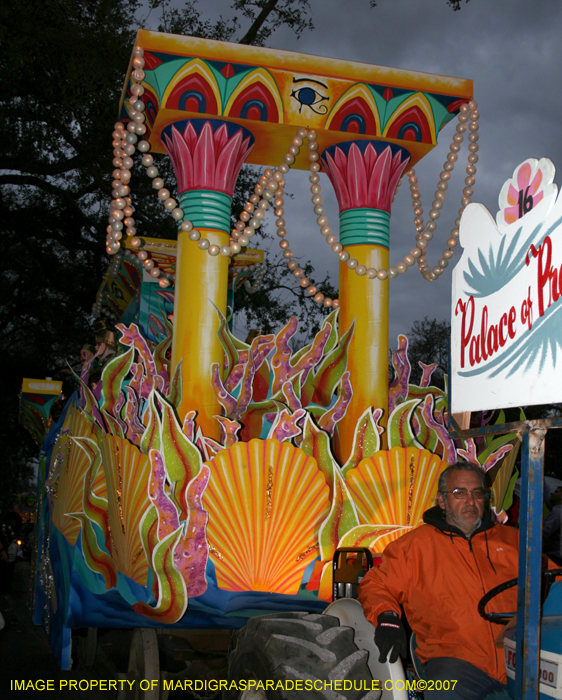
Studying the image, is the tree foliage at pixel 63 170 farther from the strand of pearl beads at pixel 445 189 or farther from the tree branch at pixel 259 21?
the strand of pearl beads at pixel 445 189

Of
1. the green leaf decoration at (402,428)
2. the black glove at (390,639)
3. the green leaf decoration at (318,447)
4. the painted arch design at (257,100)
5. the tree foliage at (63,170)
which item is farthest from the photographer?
the tree foliage at (63,170)

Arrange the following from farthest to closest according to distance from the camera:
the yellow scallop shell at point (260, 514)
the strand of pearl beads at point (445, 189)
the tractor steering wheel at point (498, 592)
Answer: the strand of pearl beads at point (445, 189) → the yellow scallop shell at point (260, 514) → the tractor steering wheel at point (498, 592)

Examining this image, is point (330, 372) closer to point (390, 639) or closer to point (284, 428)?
point (284, 428)

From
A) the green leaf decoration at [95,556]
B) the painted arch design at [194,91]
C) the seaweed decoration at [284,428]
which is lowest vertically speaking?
the green leaf decoration at [95,556]

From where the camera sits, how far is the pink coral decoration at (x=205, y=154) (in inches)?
221

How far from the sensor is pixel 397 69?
588 cm

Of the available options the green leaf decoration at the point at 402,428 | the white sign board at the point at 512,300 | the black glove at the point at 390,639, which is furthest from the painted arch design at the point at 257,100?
the black glove at the point at 390,639

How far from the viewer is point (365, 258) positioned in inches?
234

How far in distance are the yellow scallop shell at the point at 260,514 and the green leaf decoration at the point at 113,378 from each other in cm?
96

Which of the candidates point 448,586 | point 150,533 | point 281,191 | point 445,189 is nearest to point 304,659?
point 448,586

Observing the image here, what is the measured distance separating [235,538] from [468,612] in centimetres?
180

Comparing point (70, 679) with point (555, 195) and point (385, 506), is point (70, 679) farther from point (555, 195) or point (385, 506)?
point (555, 195)

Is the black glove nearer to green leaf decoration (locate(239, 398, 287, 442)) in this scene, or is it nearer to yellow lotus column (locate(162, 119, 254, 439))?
green leaf decoration (locate(239, 398, 287, 442))

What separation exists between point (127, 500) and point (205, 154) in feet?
9.13
